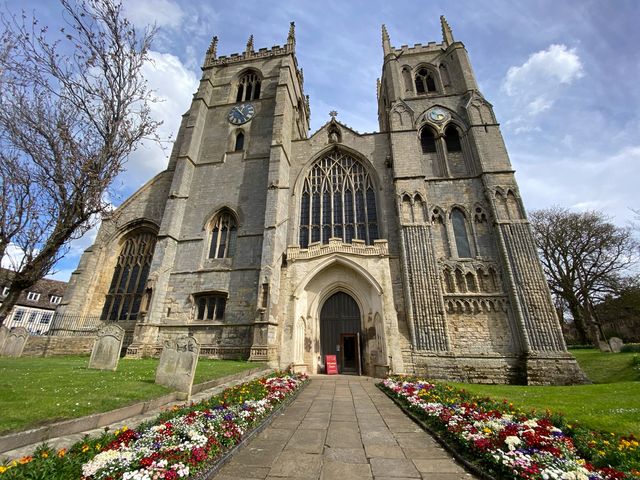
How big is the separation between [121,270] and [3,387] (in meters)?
13.8

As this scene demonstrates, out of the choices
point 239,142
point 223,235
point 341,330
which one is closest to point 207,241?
point 223,235

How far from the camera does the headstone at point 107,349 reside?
8734 mm

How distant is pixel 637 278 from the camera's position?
853 inches

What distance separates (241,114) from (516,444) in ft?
76.3

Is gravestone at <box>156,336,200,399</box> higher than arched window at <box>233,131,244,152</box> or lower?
lower

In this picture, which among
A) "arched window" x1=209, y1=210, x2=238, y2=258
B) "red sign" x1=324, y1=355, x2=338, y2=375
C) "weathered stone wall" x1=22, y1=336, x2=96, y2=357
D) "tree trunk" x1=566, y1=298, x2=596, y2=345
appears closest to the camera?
"red sign" x1=324, y1=355, x2=338, y2=375

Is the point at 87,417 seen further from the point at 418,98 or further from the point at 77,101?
the point at 418,98

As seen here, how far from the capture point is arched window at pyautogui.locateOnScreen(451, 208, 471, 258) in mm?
15066

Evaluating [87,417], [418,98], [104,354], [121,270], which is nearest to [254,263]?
[104,354]

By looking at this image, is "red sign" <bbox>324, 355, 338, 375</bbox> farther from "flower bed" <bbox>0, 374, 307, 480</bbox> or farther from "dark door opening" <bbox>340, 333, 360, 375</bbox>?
"flower bed" <bbox>0, 374, 307, 480</bbox>

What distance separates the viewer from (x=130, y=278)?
17.5m

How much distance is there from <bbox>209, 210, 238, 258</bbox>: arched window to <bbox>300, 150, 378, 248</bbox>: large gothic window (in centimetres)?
421

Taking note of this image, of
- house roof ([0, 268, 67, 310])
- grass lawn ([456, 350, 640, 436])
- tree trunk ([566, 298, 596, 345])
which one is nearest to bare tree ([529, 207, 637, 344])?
tree trunk ([566, 298, 596, 345])

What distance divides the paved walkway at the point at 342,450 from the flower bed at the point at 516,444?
30cm
